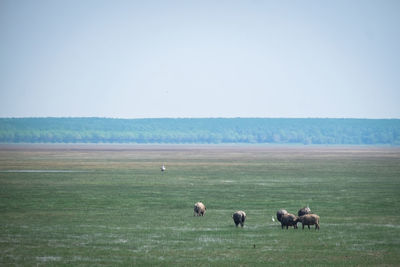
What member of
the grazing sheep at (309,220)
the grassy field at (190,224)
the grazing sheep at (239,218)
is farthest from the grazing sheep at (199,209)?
the grazing sheep at (309,220)

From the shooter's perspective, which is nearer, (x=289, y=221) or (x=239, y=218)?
(x=289, y=221)

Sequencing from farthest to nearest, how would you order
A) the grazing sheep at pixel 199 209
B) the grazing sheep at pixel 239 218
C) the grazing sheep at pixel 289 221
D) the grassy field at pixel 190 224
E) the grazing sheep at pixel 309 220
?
the grazing sheep at pixel 199 209
the grazing sheep at pixel 239 218
the grazing sheep at pixel 289 221
the grazing sheep at pixel 309 220
the grassy field at pixel 190 224

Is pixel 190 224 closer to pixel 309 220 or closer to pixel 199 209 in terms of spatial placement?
pixel 199 209

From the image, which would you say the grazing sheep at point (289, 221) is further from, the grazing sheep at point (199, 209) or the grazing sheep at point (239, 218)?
the grazing sheep at point (199, 209)

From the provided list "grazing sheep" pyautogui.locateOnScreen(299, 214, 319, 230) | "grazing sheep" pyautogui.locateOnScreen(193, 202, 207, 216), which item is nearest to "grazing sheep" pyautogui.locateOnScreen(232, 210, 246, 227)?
"grazing sheep" pyautogui.locateOnScreen(299, 214, 319, 230)

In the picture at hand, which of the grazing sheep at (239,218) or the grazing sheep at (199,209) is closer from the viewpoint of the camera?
the grazing sheep at (239,218)

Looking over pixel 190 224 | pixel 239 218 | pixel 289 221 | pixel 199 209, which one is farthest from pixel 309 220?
pixel 199 209

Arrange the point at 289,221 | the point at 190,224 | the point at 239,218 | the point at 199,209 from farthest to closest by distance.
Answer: the point at 199,209, the point at 190,224, the point at 239,218, the point at 289,221

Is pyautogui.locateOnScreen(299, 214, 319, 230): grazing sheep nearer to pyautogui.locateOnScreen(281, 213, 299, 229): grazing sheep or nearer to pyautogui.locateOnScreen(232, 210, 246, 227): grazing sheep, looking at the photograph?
pyautogui.locateOnScreen(281, 213, 299, 229): grazing sheep

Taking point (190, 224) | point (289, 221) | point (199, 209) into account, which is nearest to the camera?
point (289, 221)

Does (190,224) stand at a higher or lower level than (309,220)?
lower

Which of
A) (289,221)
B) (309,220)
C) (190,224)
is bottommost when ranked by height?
(190,224)

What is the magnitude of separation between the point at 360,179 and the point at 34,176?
38611 mm

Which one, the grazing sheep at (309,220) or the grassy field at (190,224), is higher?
the grazing sheep at (309,220)
